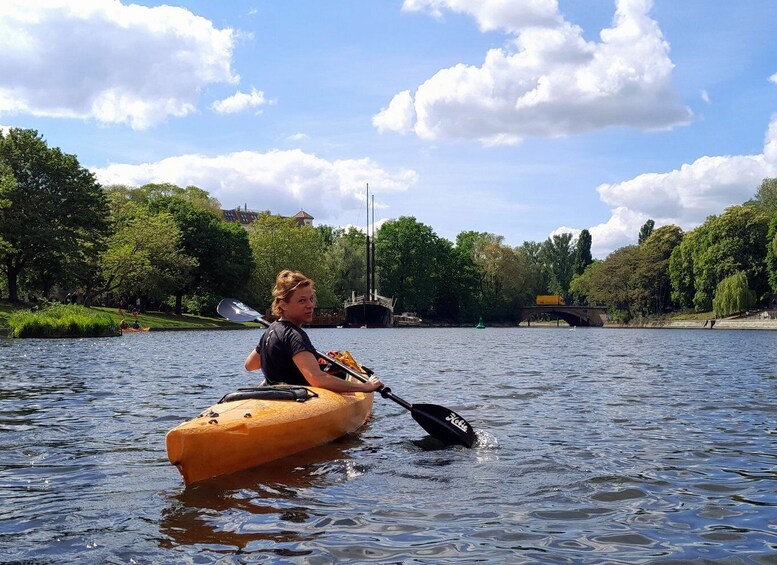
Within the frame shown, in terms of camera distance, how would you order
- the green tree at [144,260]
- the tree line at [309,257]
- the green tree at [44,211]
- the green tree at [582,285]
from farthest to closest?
the green tree at [582,285]
the green tree at [144,260]
the tree line at [309,257]
the green tree at [44,211]

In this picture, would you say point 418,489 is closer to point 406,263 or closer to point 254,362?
point 254,362

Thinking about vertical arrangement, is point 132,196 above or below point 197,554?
above

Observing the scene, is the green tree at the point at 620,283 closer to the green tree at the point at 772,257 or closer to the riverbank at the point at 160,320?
the green tree at the point at 772,257

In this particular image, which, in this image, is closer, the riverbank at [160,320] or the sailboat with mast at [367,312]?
the riverbank at [160,320]

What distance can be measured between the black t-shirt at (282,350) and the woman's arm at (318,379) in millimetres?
101

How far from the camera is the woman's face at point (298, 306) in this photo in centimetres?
912

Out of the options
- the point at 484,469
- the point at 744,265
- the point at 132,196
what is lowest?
the point at 484,469

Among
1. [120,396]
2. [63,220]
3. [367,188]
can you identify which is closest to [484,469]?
[120,396]

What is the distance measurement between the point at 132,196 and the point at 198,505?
10651 cm

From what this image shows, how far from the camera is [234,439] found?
7602 millimetres

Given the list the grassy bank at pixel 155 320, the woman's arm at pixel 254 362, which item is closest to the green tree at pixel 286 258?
the grassy bank at pixel 155 320

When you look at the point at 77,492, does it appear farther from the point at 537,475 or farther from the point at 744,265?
the point at 744,265

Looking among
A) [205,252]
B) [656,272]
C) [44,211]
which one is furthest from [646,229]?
[44,211]

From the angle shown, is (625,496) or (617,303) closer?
(625,496)
